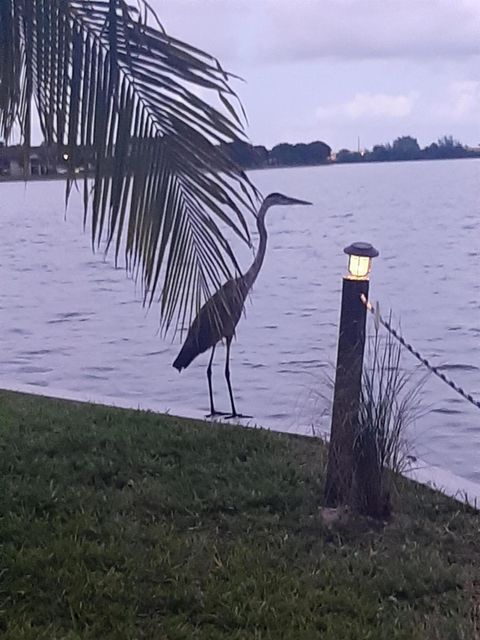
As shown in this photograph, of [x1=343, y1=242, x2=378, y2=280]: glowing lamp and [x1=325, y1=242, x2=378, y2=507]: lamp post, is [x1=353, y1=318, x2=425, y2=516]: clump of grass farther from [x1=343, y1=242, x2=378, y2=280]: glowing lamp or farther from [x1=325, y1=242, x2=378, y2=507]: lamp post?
[x1=343, y1=242, x2=378, y2=280]: glowing lamp

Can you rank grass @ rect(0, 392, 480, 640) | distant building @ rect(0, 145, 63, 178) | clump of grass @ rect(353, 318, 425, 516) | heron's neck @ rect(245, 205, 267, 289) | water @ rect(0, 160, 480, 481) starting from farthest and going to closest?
water @ rect(0, 160, 480, 481) < heron's neck @ rect(245, 205, 267, 289) < clump of grass @ rect(353, 318, 425, 516) < grass @ rect(0, 392, 480, 640) < distant building @ rect(0, 145, 63, 178)

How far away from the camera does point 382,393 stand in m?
5.04

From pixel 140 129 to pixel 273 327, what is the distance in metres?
11.7

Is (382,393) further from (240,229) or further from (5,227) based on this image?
(5,227)

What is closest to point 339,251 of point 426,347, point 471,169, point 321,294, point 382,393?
point 321,294

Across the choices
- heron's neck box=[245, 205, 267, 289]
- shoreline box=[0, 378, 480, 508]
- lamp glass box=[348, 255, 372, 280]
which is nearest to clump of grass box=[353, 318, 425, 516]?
lamp glass box=[348, 255, 372, 280]

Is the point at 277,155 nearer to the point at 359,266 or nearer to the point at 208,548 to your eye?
the point at 359,266

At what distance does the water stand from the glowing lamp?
1.90 ft

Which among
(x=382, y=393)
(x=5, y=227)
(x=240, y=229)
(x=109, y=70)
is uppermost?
(x=109, y=70)

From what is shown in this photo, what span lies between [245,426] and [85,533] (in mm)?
2266

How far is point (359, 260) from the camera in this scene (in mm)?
5066

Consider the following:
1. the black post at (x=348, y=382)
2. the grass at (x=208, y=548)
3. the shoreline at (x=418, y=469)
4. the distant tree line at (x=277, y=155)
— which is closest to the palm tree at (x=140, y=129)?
the distant tree line at (x=277, y=155)

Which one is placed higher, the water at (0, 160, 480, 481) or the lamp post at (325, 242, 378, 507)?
the lamp post at (325, 242, 378, 507)

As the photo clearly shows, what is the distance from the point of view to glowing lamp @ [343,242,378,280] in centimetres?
505
